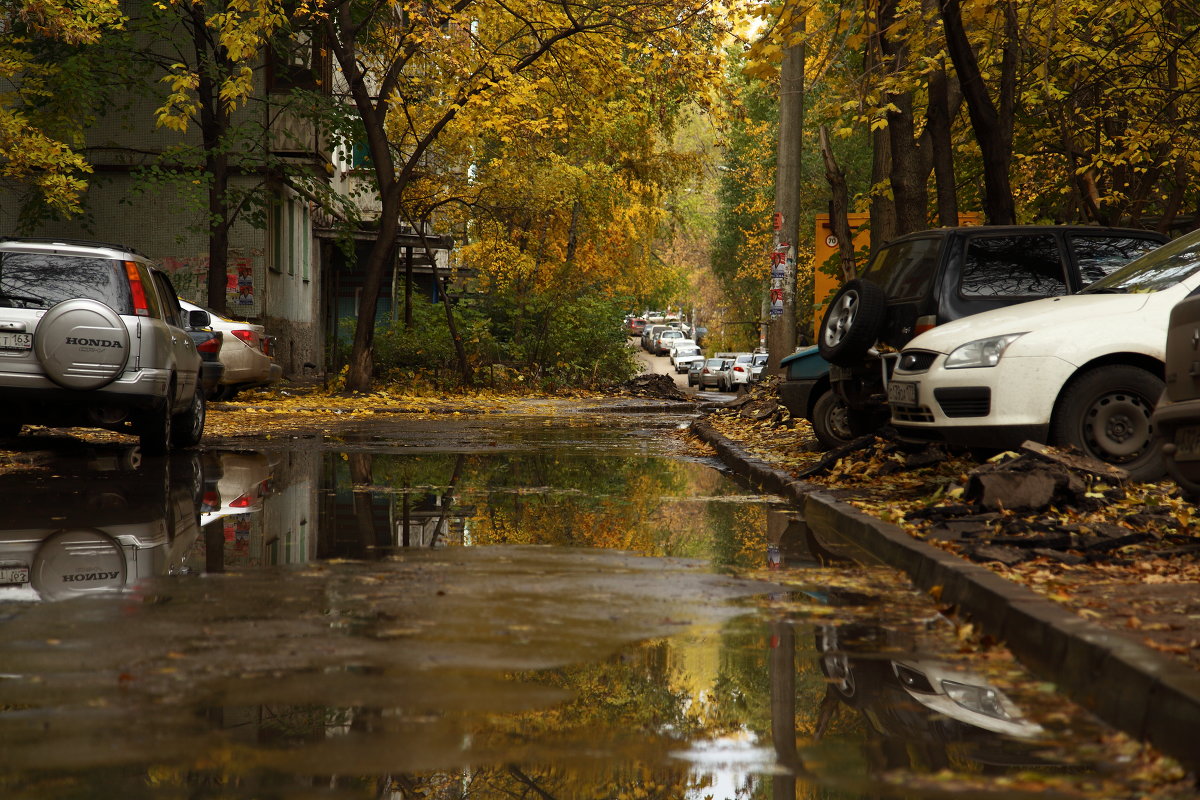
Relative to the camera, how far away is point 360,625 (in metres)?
5.69

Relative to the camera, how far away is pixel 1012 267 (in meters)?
11.5

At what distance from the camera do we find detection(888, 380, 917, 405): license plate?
1016cm

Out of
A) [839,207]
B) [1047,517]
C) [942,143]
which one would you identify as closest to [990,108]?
[942,143]

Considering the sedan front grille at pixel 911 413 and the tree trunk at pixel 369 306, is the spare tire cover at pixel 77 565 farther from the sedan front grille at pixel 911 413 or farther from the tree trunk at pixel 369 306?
the tree trunk at pixel 369 306

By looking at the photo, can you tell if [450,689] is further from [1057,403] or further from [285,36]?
[285,36]

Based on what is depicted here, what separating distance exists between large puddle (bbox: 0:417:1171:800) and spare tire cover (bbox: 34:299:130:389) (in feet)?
8.99

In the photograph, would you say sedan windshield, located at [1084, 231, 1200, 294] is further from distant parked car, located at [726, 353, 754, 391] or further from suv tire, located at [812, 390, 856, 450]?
distant parked car, located at [726, 353, 754, 391]

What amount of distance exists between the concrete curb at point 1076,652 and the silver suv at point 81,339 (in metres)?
7.21

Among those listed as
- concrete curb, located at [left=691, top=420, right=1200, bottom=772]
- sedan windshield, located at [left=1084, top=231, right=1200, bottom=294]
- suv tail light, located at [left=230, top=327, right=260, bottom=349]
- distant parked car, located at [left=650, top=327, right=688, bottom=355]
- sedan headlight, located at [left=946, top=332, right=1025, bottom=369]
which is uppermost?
distant parked car, located at [left=650, top=327, right=688, bottom=355]

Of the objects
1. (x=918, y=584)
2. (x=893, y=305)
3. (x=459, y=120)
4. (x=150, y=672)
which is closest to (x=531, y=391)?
(x=459, y=120)

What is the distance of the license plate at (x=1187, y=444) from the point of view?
6.84 metres

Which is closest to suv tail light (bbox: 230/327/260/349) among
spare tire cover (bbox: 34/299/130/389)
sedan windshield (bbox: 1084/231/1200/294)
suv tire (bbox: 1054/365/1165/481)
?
spare tire cover (bbox: 34/299/130/389)

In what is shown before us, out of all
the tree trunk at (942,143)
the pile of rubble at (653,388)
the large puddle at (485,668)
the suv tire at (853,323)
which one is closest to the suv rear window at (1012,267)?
the suv tire at (853,323)

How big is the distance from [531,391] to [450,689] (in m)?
29.1
